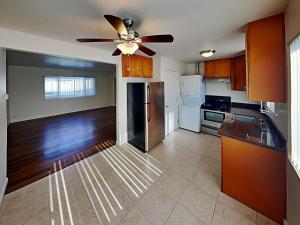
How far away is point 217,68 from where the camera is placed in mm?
4527

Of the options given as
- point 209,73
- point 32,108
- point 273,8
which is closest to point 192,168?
point 273,8

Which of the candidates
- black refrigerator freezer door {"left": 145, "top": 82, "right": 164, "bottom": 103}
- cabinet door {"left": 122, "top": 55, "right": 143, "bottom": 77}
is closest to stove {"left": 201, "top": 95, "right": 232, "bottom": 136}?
black refrigerator freezer door {"left": 145, "top": 82, "right": 164, "bottom": 103}

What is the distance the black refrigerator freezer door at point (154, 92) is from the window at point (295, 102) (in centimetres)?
242

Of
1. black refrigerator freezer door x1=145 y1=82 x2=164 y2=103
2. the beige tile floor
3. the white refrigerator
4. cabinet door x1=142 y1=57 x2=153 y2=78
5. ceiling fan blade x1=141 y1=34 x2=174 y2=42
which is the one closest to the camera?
ceiling fan blade x1=141 y1=34 x2=174 y2=42

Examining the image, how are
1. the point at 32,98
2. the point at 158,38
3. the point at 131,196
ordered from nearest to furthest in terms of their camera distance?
the point at 158,38
the point at 131,196
the point at 32,98

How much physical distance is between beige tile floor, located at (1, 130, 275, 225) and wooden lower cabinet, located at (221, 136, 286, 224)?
0.41 feet

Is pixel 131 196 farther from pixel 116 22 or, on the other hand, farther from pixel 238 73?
pixel 238 73

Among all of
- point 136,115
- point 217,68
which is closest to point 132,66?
point 136,115

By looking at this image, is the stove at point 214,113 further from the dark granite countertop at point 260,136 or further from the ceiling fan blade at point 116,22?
the ceiling fan blade at point 116,22

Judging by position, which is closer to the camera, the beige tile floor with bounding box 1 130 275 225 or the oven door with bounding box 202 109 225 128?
the beige tile floor with bounding box 1 130 275 225

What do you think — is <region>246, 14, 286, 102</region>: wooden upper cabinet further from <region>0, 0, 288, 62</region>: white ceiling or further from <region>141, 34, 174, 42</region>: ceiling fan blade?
<region>141, 34, 174, 42</region>: ceiling fan blade

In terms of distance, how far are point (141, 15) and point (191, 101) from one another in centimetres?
357

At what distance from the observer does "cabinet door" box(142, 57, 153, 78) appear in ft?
13.3

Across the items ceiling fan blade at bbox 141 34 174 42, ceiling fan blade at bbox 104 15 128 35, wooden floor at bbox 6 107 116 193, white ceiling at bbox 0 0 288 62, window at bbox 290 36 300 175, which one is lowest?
wooden floor at bbox 6 107 116 193
